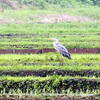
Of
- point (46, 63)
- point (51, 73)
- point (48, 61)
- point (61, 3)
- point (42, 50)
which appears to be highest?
point (51, 73)

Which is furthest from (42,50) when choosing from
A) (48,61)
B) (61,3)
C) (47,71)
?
(61,3)

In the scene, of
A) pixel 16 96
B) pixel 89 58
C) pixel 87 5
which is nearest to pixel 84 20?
pixel 87 5

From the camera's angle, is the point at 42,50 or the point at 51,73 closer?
the point at 51,73

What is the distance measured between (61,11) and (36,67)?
3027 cm

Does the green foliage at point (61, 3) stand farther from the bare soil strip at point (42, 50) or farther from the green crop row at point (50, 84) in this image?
the green crop row at point (50, 84)

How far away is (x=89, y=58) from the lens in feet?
58.2

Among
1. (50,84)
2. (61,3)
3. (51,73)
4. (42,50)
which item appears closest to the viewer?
(50,84)

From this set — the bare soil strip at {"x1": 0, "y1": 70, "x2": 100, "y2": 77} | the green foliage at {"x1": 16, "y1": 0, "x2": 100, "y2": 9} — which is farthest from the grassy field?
the green foliage at {"x1": 16, "y1": 0, "x2": 100, "y2": 9}

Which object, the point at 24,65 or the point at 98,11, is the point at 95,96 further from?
the point at 98,11

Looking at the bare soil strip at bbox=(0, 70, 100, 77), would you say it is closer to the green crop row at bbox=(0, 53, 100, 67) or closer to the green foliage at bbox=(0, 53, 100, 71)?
the green foliage at bbox=(0, 53, 100, 71)

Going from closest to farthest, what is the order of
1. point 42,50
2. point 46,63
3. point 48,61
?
point 46,63 → point 48,61 → point 42,50

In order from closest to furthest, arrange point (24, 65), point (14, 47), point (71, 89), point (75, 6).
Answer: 1. point (71, 89)
2. point (24, 65)
3. point (14, 47)
4. point (75, 6)

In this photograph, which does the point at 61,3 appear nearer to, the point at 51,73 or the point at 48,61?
the point at 48,61

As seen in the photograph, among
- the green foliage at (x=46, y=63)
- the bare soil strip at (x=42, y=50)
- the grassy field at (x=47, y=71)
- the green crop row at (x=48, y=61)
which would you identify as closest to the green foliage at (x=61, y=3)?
the grassy field at (x=47, y=71)
